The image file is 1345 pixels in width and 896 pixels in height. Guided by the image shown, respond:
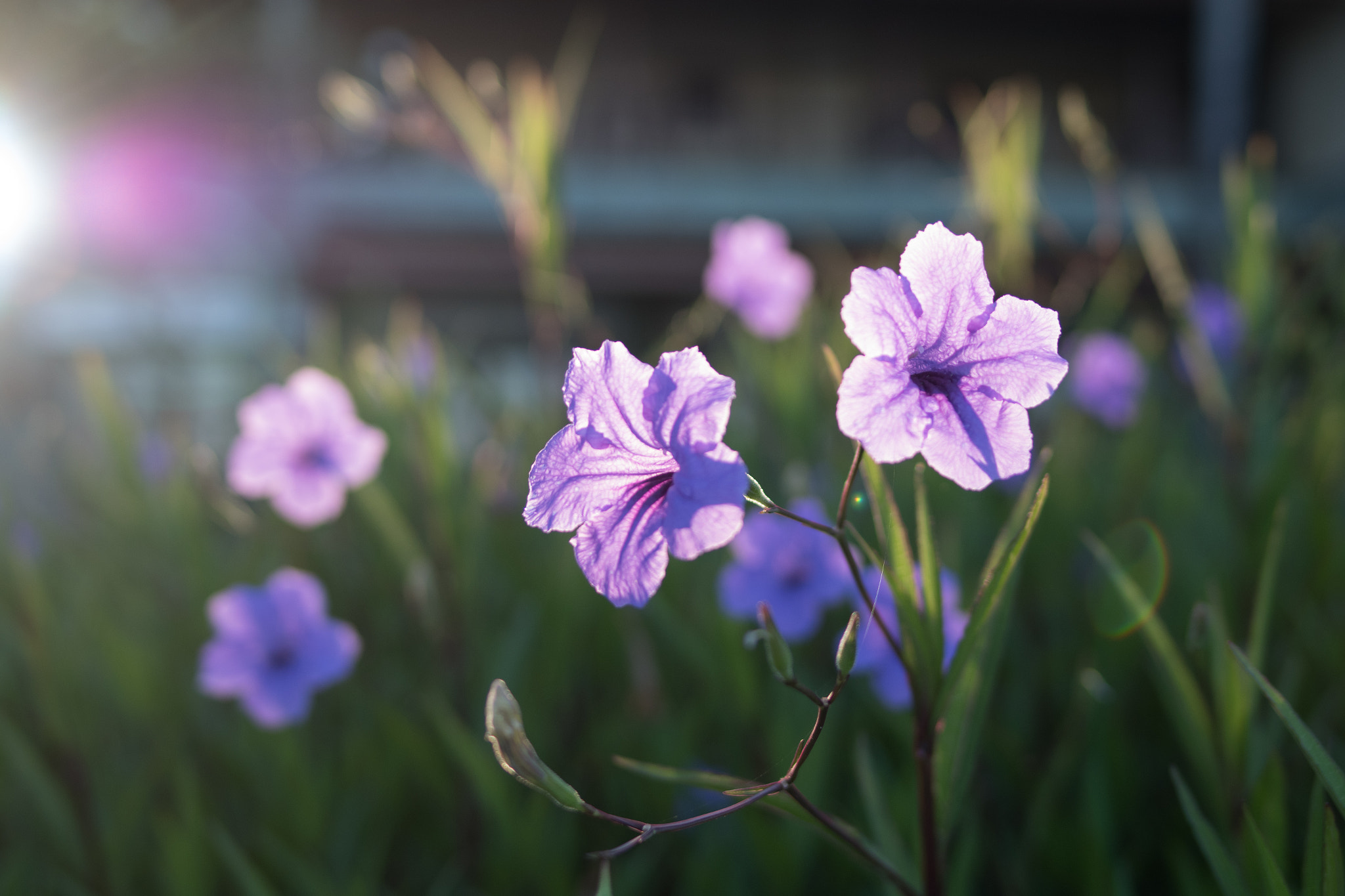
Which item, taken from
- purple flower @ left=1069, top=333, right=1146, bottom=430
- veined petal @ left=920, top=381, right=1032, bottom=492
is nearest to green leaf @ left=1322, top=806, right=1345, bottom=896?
veined petal @ left=920, top=381, right=1032, bottom=492

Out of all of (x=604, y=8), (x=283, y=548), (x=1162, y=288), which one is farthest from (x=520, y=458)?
(x=604, y=8)

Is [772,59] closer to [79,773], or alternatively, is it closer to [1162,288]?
[1162,288]

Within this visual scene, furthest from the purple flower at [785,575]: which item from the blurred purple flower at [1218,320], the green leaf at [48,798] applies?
the blurred purple flower at [1218,320]

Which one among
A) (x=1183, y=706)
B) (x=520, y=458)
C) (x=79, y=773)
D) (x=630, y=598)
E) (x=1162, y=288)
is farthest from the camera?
(x=520, y=458)

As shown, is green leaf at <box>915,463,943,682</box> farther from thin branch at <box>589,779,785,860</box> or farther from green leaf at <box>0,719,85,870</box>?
green leaf at <box>0,719,85,870</box>

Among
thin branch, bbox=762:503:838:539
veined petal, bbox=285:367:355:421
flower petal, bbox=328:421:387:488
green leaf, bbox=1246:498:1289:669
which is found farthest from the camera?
veined petal, bbox=285:367:355:421

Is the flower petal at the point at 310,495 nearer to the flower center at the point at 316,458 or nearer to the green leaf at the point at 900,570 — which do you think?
the flower center at the point at 316,458

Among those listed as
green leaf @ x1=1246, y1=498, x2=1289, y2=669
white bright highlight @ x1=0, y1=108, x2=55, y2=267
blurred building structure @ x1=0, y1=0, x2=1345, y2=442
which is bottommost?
green leaf @ x1=1246, y1=498, x2=1289, y2=669

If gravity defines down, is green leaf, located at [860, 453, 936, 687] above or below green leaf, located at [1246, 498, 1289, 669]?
below
